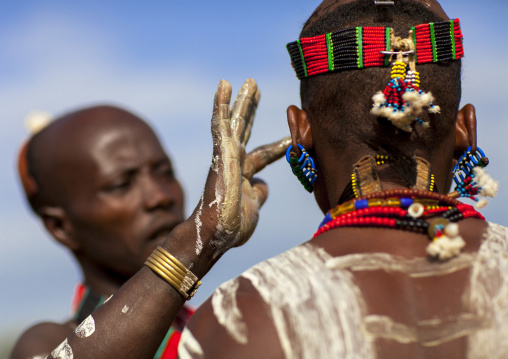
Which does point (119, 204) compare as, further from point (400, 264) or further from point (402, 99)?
point (400, 264)

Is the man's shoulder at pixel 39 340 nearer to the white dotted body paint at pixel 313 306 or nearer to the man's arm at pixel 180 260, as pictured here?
the man's arm at pixel 180 260

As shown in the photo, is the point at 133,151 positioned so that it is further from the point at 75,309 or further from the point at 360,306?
the point at 360,306

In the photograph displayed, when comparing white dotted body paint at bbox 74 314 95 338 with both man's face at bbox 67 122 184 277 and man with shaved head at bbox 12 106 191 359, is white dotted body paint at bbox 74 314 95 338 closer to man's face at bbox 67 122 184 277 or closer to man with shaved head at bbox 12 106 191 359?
man with shaved head at bbox 12 106 191 359

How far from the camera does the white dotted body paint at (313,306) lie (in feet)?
8.25

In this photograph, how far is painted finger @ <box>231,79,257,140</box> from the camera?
3.77 meters

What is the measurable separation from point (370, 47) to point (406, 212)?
0.65m

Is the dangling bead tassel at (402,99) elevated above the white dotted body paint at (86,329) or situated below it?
above

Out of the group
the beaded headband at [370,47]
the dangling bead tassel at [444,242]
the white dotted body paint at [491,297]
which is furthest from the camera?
the beaded headband at [370,47]

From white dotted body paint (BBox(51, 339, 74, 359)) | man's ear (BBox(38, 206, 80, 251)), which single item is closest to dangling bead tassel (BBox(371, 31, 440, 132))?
white dotted body paint (BBox(51, 339, 74, 359))

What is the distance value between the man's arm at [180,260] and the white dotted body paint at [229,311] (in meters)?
0.81

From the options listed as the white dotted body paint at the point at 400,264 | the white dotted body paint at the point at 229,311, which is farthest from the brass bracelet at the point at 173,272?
the white dotted body paint at the point at 400,264

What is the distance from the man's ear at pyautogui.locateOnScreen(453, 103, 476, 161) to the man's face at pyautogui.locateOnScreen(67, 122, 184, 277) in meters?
2.94

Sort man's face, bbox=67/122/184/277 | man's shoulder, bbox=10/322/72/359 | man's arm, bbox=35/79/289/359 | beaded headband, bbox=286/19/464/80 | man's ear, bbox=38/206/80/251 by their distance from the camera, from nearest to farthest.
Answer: beaded headband, bbox=286/19/464/80
man's arm, bbox=35/79/289/359
man's shoulder, bbox=10/322/72/359
man's face, bbox=67/122/184/277
man's ear, bbox=38/206/80/251

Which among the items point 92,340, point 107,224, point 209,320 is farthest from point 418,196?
point 107,224
